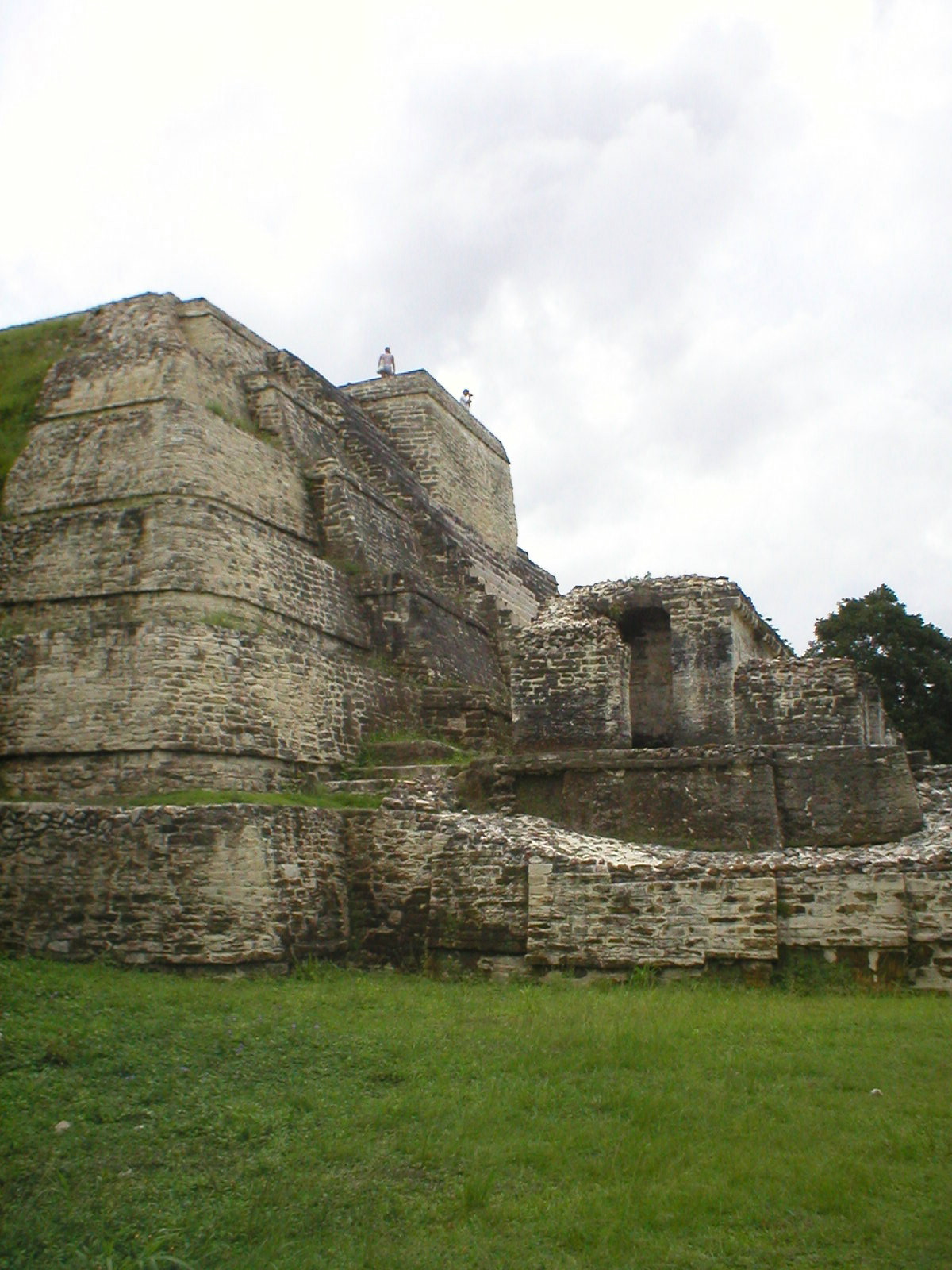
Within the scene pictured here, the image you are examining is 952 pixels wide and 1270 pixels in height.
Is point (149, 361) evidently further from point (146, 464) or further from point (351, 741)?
point (351, 741)

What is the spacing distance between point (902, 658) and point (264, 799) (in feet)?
60.1

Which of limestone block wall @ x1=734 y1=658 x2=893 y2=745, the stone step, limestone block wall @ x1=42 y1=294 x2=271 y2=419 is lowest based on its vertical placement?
the stone step

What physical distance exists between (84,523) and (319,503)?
3068 mm

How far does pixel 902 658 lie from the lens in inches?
992

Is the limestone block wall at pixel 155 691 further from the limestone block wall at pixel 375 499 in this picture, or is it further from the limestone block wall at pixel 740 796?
the limestone block wall at pixel 375 499

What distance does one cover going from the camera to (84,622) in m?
11.6

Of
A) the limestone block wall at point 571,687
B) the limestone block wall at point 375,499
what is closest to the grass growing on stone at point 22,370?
the limestone block wall at point 375,499

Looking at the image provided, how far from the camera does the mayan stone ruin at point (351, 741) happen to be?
9.52m

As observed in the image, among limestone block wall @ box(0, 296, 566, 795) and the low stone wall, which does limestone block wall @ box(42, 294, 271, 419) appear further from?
the low stone wall

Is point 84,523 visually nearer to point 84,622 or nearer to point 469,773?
point 84,622

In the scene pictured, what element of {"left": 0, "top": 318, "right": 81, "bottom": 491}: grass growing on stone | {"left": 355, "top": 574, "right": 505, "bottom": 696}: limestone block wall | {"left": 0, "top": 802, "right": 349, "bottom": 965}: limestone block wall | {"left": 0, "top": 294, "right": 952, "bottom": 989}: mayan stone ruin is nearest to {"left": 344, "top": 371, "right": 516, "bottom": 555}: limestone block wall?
{"left": 0, "top": 294, "right": 952, "bottom": 989}: mayan stone ruin

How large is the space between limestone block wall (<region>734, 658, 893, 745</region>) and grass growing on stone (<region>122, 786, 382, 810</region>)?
4.16m

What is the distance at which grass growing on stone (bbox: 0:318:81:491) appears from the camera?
543 inches

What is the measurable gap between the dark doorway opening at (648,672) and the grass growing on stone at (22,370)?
24.6 ft
